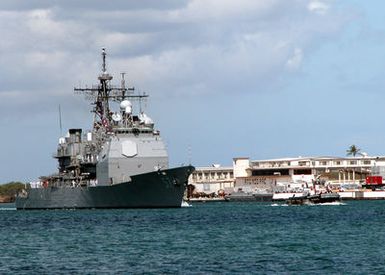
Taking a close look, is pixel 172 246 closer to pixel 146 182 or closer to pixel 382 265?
pixel 382 265

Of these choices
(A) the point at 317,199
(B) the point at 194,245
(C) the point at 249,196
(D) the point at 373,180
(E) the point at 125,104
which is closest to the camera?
(B) the point at 194,245

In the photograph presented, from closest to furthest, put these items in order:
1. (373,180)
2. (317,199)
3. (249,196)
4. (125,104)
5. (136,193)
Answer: (136,193) → (125,104) → (317,199) → (373,180) → (249,196)

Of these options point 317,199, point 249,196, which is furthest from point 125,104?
point 249,196

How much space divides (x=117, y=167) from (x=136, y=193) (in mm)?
3040

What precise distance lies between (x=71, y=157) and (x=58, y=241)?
51.9 m

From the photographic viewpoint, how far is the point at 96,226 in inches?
3081

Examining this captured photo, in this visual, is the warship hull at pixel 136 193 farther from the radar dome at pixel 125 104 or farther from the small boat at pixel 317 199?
the small boat at pixel 317 199

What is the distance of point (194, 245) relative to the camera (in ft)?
194

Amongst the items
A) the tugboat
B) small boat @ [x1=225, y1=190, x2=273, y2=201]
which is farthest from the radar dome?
small boat @ [x1=225, y1=190, x2=273, y2=201]

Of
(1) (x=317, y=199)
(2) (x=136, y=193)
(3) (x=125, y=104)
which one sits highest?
(3) (x=125, y=104)

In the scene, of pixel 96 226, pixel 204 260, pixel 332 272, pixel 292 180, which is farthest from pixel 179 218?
pixel 292 180

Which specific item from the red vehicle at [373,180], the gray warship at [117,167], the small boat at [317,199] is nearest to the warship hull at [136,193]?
the gray warship at [117,167]

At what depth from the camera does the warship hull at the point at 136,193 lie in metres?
103

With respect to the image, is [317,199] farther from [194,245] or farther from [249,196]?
[194,245]
